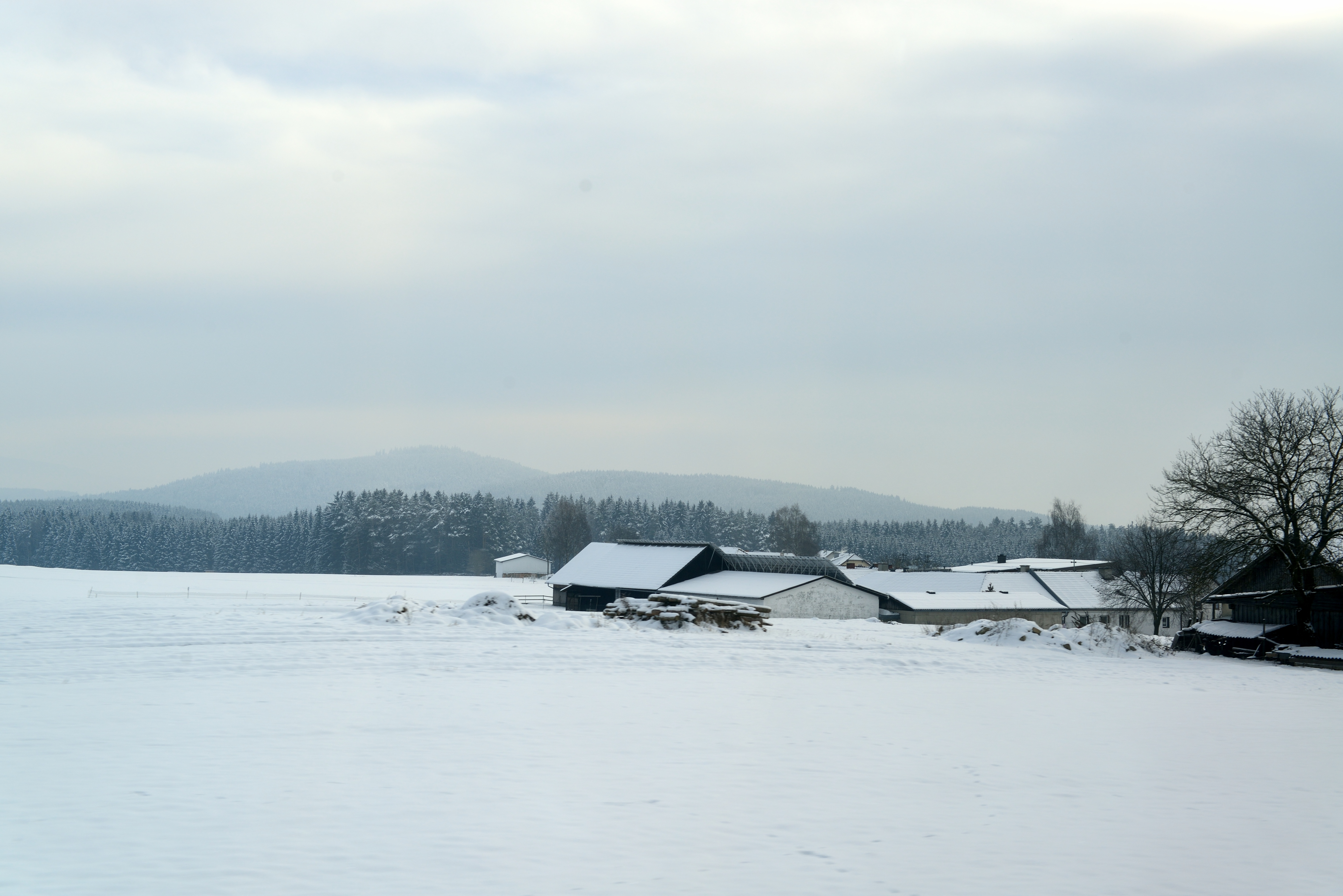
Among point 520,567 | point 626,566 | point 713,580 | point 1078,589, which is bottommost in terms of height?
point 520,567

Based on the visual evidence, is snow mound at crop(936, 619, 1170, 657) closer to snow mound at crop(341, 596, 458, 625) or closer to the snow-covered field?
the snow-covered field

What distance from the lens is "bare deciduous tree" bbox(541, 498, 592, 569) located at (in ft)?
496

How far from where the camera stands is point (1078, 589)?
83625 millimetres

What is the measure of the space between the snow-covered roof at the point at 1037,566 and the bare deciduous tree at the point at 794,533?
143 feet

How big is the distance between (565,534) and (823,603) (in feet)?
297

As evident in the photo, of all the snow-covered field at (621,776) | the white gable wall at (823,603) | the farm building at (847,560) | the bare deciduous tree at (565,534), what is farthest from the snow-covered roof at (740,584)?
the bare deciduous tree at (565,534)

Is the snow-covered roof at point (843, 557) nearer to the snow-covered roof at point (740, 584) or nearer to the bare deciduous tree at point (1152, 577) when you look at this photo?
the bare deciduous tree at point (1152, 577)

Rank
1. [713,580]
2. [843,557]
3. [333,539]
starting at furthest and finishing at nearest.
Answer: [333,539] < [843,557] < [713,580]

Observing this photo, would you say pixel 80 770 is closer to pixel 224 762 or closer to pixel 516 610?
pixel 224 762

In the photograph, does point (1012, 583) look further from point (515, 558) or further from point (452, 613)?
point (515, 558)

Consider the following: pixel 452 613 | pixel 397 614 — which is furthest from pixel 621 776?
pixel 452 613

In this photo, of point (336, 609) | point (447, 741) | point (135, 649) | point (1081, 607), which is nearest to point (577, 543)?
point (1081, 607)

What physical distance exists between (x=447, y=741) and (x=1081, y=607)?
250ft

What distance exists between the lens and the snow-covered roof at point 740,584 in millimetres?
60906
